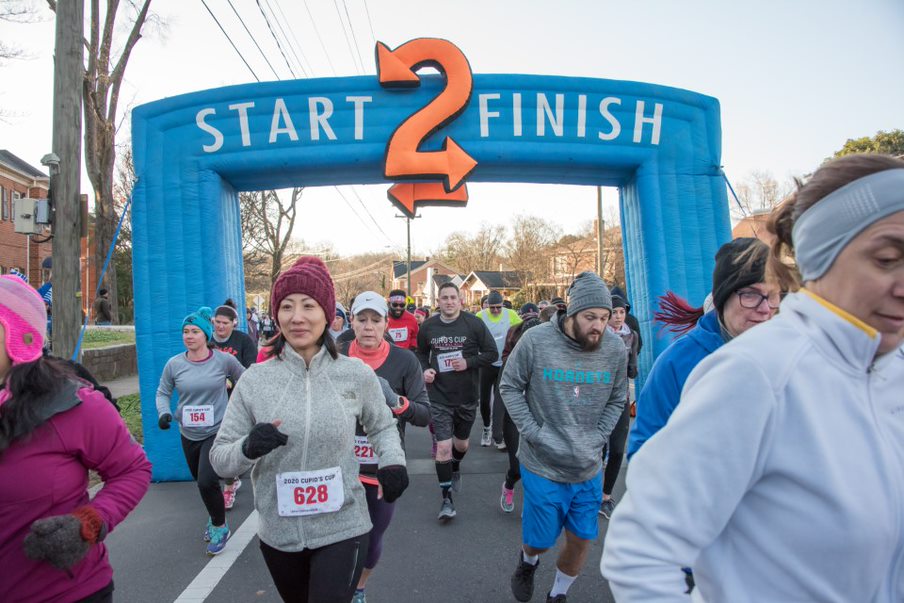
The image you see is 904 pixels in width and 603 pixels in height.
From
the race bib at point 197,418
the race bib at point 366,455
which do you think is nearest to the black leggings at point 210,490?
the race bib at point 197,418

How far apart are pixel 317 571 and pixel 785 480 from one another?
1859mm

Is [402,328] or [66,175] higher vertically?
[66,175]

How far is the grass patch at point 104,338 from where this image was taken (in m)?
13.3

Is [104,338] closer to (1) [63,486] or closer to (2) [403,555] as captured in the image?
(2) [403,555]

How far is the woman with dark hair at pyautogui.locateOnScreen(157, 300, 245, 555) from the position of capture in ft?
14.2

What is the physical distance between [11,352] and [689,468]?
203 cm

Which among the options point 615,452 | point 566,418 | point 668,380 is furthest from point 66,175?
point 668,380

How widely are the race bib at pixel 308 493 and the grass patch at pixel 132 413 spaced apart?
6.24 meters

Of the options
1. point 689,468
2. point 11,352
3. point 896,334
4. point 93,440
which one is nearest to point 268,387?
point 93,440

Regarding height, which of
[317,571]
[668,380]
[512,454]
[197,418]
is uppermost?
[668,380]

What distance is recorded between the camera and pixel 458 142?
249 inches

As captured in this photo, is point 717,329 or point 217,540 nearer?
point 717,329

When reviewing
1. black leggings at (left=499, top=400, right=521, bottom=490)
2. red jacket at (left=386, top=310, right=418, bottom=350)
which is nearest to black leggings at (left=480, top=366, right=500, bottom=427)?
red jacket at (left=386, top=310, right=418, bottom=350)

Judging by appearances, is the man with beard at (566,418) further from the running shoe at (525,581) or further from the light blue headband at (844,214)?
the light blue headband at (844,214)
